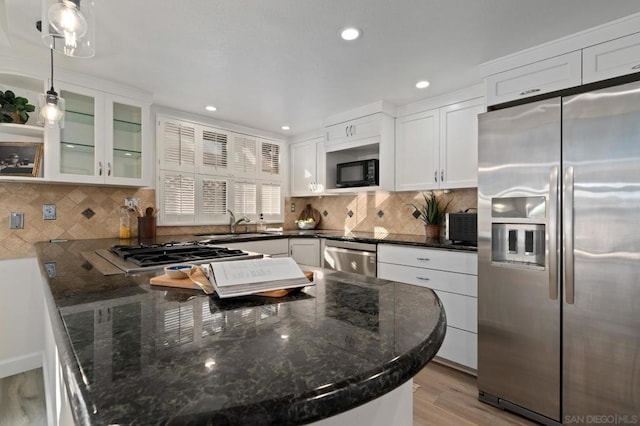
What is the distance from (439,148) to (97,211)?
3174mm

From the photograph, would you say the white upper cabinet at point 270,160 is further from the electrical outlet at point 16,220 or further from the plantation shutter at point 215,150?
the electrical outlet at point 16,220

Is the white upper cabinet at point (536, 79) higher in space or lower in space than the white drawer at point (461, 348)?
higher

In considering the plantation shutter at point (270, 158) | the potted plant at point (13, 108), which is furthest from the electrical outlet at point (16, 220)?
the plantation shutter at point (270, 158)

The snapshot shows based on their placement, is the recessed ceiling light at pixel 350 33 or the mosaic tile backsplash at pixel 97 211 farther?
the mosaic tile backsplash at pixel 97 211

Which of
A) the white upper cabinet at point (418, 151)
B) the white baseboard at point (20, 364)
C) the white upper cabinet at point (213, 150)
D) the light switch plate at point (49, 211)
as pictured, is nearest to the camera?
the white baseboard at point (20, 364)

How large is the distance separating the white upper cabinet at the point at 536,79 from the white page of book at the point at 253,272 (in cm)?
201

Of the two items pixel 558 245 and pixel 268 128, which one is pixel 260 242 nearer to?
pixel 268 128

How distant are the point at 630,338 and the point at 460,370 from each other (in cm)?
115

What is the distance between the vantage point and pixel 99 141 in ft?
8.25

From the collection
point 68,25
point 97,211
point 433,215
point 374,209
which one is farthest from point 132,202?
point 433,215

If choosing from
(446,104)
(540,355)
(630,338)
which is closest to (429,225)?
(446,104)

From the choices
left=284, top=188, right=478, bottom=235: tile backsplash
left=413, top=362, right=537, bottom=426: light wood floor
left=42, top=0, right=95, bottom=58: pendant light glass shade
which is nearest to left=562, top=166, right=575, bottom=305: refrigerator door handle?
left=413, top=362, right=537, bottom=426: light wood floor

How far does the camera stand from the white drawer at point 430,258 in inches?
90.3

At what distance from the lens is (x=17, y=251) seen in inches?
95.7
